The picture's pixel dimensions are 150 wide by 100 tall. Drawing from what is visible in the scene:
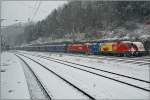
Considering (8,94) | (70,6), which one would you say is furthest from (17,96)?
(70,6)

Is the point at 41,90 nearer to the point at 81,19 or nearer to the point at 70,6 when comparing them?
the point at 81,19

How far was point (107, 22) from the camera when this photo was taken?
270 feet

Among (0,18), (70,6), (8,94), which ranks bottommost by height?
(8,94)

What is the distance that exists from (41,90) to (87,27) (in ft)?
263

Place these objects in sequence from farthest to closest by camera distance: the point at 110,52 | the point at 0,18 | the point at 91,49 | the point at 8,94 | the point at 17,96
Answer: the point at 91,49, the point at 110,52, the point at 0,18, the point at 8,94, the point at 17,96

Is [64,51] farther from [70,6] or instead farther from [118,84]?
[118,84]

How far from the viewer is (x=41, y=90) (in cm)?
1479

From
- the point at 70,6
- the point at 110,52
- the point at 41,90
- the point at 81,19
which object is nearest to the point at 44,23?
the point at 70,6

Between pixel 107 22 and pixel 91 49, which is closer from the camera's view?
pixel 91 49

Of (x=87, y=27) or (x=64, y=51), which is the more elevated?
(x=87, y=27)

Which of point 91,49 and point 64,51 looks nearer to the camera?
point 91,49

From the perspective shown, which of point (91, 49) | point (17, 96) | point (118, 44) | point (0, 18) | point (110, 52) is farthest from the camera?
point (91, 49)

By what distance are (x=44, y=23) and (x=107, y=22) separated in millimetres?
47675

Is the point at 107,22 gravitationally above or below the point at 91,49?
above
